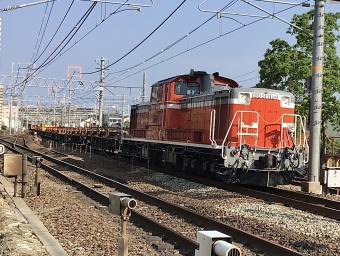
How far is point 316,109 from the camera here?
14.1 metres

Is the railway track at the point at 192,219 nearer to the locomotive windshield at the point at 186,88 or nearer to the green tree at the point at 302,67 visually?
the locomotive windshield at the point at 186,88

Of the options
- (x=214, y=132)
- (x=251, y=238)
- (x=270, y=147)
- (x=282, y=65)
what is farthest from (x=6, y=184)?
(x=282, y=65)

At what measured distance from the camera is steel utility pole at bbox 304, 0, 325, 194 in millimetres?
14086

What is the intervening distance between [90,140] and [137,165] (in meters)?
13.1

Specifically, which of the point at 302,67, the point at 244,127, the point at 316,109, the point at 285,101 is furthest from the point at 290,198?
the point at 302,67

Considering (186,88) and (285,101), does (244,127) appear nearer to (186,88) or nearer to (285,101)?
(285,101)

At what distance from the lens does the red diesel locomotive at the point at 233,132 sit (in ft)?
45.2

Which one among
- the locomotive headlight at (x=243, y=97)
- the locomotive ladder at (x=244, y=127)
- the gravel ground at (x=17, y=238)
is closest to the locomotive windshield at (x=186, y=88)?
the locomotive headlight at (x=243, y=97)

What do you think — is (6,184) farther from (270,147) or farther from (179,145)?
(270,147)

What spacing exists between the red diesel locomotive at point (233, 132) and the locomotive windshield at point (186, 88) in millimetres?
39

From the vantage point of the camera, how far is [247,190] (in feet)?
45.4

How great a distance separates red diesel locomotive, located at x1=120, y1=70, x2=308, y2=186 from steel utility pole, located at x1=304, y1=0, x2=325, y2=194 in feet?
1.05

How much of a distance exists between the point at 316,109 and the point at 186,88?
18.1 ft

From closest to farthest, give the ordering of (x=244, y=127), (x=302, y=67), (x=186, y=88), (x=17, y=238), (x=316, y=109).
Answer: (x=17, y=238), (x=316, y=109), (x=244, y=127), (x=186, y=88), (x=302, y=67)
